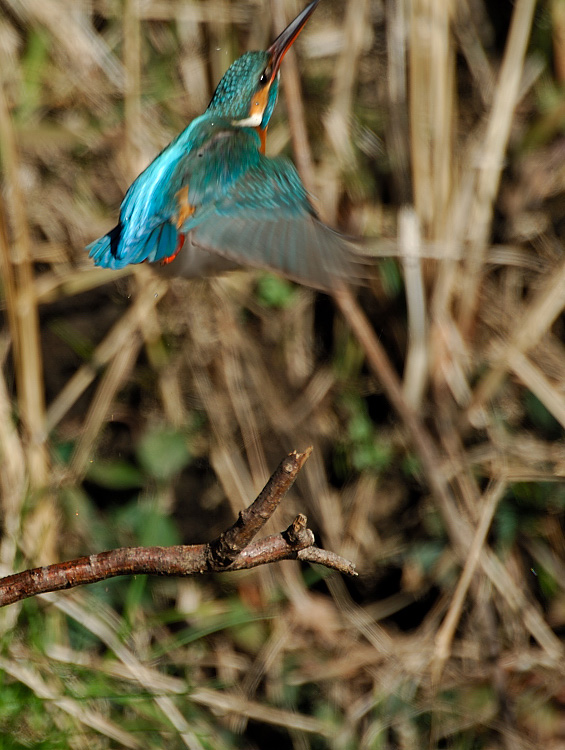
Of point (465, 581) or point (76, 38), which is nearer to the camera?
point (465, 581)

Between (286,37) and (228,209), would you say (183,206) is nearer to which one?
(228,209)

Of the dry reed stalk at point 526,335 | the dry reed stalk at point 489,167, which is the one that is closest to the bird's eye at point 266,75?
the dry reed stalk at point 489,167

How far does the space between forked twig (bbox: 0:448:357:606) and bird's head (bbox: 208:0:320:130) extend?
1253 millimetres

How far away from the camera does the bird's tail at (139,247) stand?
5.95 ft

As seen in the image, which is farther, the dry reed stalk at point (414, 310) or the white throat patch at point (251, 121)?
the dry reed stalk at point (414, 310)

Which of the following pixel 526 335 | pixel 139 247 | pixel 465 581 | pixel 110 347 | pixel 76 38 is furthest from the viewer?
pixel 76 38

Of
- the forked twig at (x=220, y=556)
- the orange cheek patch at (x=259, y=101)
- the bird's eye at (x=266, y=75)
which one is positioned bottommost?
the forked twig at (x=220, y=556)

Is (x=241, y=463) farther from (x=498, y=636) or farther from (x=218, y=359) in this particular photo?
(x=498, y=636)

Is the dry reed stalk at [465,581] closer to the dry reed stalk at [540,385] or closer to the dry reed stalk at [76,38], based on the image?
the dry reed stalk at [540,385]

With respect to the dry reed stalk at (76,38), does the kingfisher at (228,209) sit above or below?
below

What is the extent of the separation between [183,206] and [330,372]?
4.71ft

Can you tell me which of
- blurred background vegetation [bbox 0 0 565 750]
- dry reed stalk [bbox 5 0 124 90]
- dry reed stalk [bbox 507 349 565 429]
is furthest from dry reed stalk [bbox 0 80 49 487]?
dry reed stalk [bbox 507 349 565 429]

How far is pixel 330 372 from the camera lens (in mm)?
3246

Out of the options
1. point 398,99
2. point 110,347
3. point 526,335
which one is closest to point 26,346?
point 110,347
